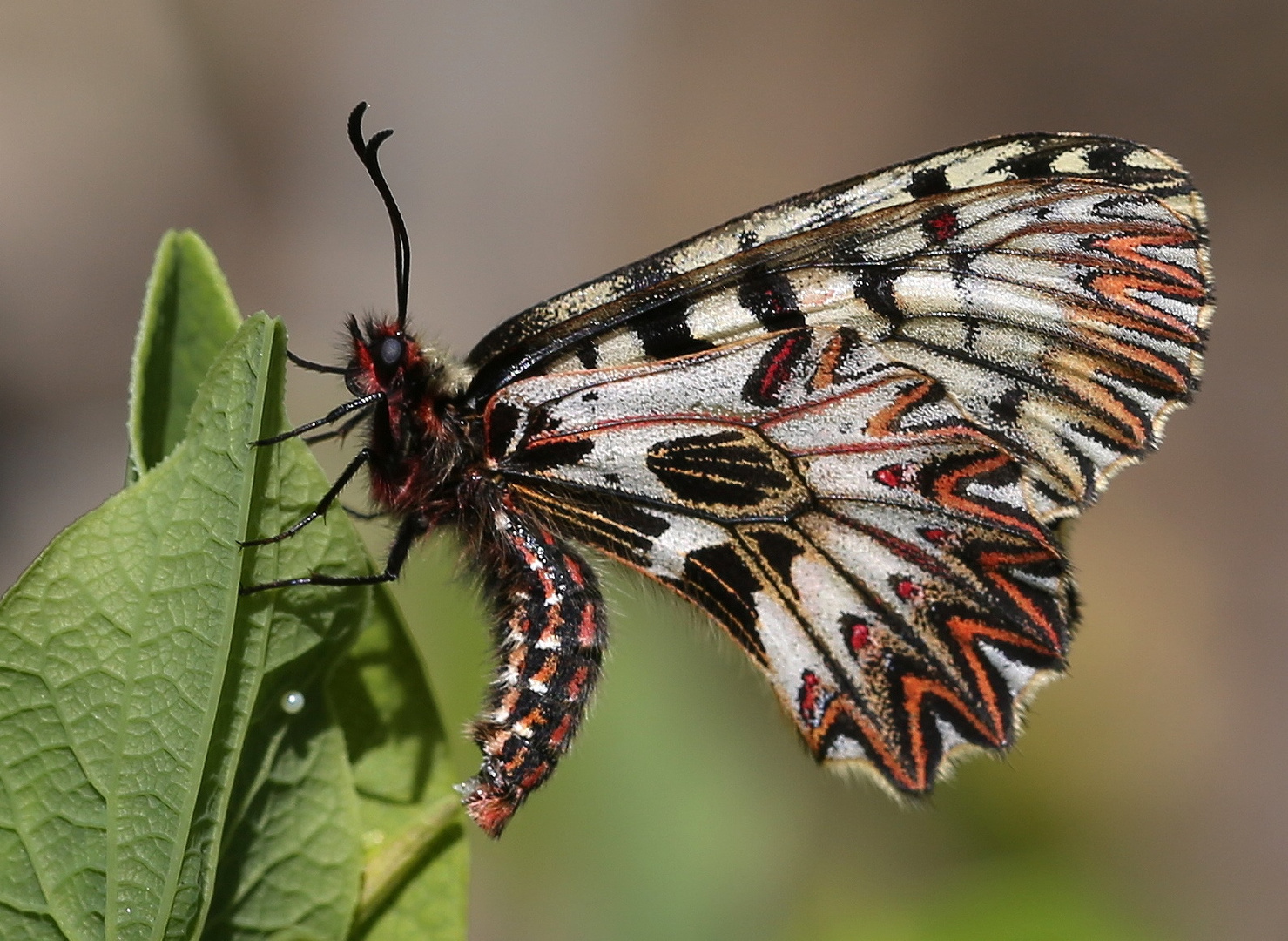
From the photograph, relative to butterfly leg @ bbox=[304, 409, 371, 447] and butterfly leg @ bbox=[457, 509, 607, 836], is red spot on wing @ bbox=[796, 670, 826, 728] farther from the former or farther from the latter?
butterfly leg @ bbox=[304, 409, 371, 447]

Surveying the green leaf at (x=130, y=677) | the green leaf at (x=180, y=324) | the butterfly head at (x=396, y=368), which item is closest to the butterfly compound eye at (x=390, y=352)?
the butterfly head at (x=396, y=368)

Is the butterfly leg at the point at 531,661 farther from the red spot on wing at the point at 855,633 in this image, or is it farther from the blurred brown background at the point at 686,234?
the blurred brown background at the point at 686,234

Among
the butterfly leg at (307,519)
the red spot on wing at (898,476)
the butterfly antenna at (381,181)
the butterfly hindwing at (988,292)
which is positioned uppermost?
the butterfly antenna at (381,181)

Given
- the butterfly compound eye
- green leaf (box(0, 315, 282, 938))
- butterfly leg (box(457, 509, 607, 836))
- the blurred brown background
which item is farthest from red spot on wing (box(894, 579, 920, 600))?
green leaf (box(0, 315, 282, 938))

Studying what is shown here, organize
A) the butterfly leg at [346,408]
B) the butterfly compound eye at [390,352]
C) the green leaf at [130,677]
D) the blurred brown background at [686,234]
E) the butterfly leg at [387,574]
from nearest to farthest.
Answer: the green leaf at [130,677] → the butterfly leg at [387,574] → the butterfly leg at [346,408] → the butterfly compound eye at [390,352] → the blurred brown background at [686,234]

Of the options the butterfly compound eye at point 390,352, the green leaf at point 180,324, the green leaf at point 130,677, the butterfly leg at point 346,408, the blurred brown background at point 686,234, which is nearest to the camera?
the green leaf at point 130,677

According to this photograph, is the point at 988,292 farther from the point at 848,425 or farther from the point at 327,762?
the point at 327,762

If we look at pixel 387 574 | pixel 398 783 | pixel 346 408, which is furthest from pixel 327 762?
pixel 346 408
